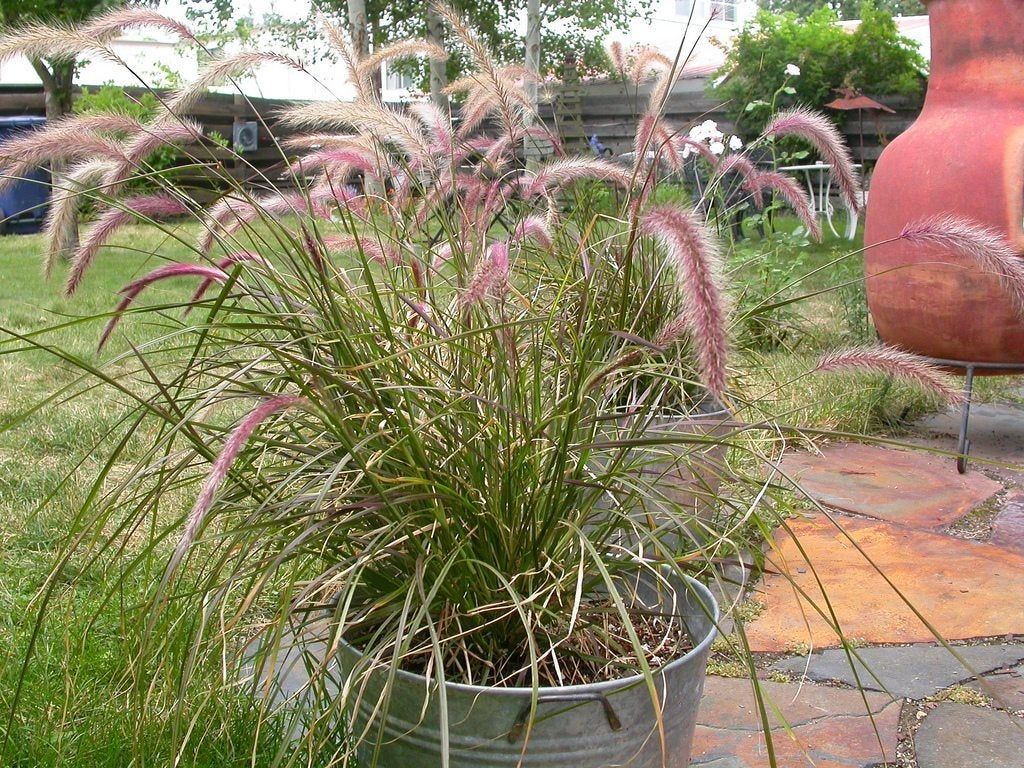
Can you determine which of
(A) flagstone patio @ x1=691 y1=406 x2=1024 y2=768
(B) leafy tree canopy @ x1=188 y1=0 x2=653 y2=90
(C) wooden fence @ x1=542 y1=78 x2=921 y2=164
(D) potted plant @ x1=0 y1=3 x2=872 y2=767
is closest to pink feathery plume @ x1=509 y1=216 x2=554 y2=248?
(D) potted plant @ x1=0 y1=3 x2=872 y2=767

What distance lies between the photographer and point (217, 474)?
89 centimetres

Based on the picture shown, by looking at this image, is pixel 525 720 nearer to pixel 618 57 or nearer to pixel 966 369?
pixel 618 57

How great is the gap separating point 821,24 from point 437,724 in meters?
10.0

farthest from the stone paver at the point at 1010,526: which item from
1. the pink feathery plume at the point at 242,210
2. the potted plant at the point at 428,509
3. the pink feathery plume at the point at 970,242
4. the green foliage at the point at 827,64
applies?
the green foliage at the point at 827,64

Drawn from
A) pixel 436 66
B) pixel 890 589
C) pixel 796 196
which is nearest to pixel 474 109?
pixel 796 196

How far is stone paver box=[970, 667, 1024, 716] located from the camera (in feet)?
5.97

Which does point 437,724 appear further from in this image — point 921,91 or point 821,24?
point 821,24

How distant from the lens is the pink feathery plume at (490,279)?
1.31 metres

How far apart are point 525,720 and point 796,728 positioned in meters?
0.74

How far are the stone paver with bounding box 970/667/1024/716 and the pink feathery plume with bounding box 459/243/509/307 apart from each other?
112 cm

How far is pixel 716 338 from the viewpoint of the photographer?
1173 mm

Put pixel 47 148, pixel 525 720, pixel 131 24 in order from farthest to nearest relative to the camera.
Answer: pixel 131 24 < pixel 47 148 < pixel 525 720

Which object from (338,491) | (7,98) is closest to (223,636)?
(338,491)

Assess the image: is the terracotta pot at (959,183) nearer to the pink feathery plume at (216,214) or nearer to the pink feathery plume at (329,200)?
the pink feathery plume at (329,200)
